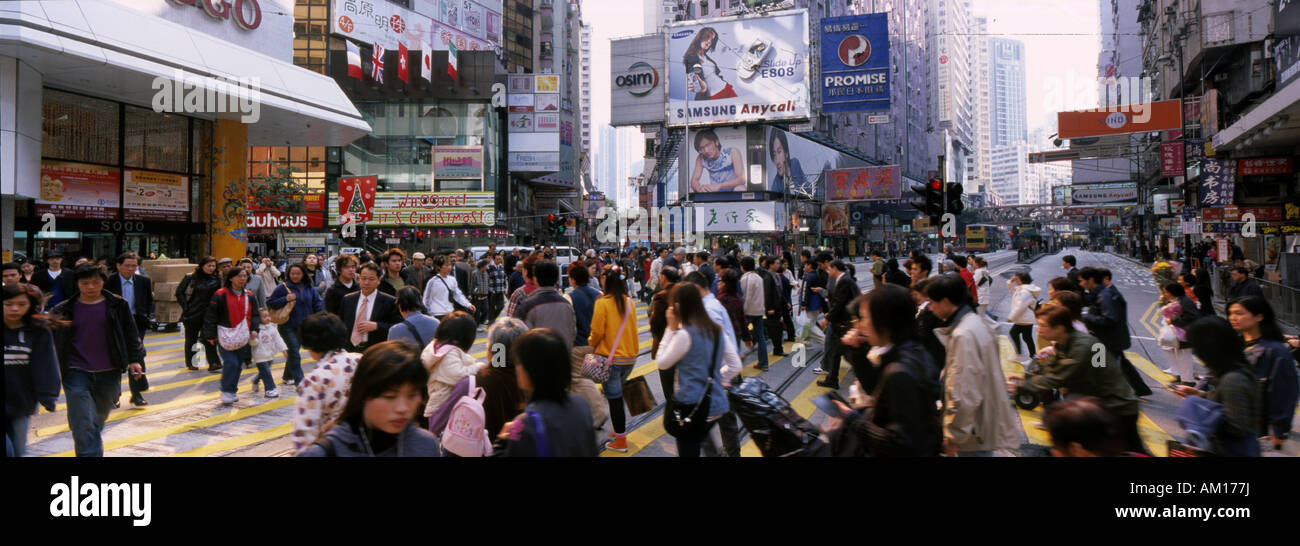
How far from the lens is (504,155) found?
2137 inches

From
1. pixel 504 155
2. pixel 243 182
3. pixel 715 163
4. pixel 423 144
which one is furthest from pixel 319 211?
pixel 715 163

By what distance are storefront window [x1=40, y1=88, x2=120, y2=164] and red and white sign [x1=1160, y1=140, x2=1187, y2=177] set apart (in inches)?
1408

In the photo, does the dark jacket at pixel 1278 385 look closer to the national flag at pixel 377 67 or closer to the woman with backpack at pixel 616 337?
the woman with backpack at pixel 616 337

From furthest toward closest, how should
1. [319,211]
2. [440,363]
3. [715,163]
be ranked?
[715,163] < [319,211] < [440,363]

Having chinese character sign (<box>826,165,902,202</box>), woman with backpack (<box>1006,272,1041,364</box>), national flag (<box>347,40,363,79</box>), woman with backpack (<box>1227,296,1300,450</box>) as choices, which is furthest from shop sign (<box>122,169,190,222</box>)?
chinese character sign (<box>826,165,902,202</box>)

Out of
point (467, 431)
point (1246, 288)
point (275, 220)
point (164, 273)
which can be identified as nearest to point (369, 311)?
point (467, 431)

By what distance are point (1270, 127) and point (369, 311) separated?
18470mm

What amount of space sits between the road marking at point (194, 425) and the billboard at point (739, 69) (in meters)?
41.1

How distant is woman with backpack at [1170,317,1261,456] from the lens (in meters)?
3.05

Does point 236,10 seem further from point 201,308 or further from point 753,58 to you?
point 753,58

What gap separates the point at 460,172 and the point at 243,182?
1027 inches

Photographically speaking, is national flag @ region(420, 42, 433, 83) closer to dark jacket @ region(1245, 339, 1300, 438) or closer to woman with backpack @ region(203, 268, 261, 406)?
woman with backpack @ region(203, 268, 261, 406)

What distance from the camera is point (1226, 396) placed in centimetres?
317
